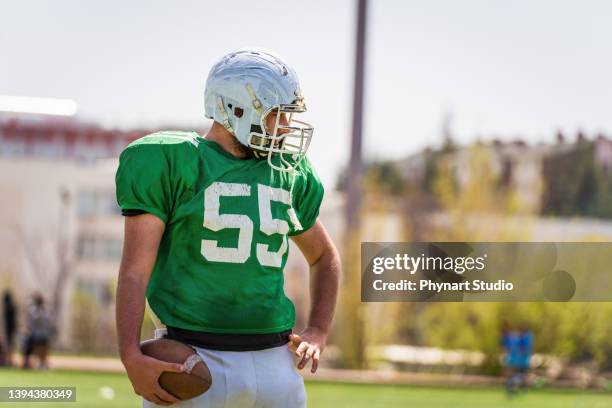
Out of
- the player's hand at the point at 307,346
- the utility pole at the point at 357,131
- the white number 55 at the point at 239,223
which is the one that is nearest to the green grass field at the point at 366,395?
the utility pole at the point at 357,131

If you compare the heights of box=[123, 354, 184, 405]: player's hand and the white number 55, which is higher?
the white number 55

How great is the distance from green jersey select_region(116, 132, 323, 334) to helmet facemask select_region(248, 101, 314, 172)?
0.14 ft

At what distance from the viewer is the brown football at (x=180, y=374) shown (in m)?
2.18

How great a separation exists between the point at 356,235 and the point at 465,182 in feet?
14.0

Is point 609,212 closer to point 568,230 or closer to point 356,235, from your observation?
point 568,230

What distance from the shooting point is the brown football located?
218 centimetres

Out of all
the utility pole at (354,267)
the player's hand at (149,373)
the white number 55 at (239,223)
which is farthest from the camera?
the utility pole at (354,267)

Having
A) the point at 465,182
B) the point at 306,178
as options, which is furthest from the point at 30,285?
the point at 306,178

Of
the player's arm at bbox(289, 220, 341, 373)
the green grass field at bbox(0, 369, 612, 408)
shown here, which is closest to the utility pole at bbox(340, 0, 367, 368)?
the green grass field at bbox(0, 369, 612, 408)

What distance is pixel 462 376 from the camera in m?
19.0

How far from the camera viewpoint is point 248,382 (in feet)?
7.41

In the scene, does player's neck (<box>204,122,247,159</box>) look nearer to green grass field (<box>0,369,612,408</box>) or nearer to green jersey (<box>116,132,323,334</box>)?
green jersey (<box>116,132,323,334</box>)

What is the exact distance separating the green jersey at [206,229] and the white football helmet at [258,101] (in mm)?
56

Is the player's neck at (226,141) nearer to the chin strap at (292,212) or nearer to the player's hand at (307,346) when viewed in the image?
the chin strap at (292,212)
